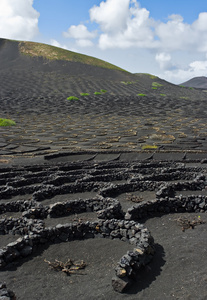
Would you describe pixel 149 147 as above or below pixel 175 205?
above

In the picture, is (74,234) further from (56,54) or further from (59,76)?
(56,54)

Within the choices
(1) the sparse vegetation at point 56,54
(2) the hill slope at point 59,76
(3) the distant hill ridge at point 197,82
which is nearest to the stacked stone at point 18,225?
(2) the hill slope at point 59,76

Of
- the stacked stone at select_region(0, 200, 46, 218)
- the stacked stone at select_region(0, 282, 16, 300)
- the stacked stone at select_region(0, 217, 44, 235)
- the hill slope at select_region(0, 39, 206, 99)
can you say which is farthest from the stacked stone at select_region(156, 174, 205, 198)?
the hill slope at select_region(0, 39, 206, 99)

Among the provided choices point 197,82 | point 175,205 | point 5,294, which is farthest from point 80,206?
point 197,82

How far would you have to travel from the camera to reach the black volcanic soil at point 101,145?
569 centimetres

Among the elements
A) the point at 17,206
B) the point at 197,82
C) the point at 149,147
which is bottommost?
the point at 17,206

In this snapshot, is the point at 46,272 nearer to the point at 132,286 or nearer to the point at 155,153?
the point at 132,286

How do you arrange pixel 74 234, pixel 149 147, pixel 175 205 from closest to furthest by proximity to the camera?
pixel 74 234
pixel 175 205
pixel 149 147

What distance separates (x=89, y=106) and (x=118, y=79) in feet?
89.0

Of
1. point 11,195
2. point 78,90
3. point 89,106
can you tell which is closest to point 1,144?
point 11,195

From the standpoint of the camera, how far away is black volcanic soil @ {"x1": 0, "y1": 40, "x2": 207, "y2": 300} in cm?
569

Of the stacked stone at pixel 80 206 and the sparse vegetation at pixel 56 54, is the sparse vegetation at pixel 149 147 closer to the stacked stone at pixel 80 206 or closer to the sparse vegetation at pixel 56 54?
the stacked stone at pixel 80 206

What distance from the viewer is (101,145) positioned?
66.5 feet

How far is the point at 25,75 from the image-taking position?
6512 cm
